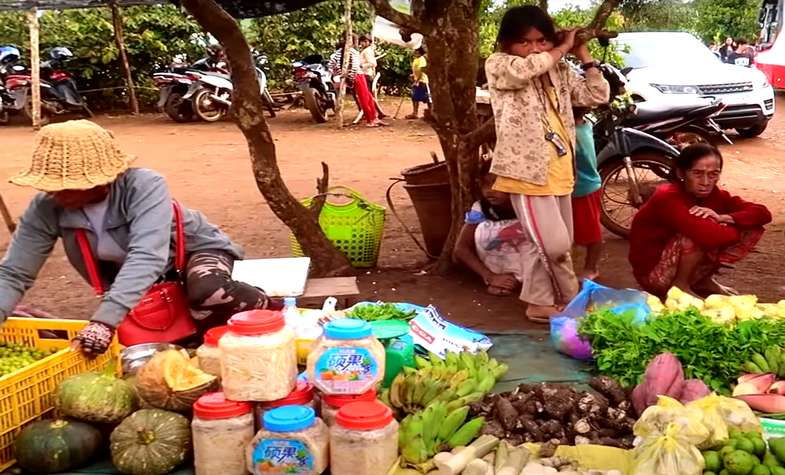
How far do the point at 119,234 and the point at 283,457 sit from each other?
4.45 feet

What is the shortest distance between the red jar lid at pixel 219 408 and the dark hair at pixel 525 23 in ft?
8.07

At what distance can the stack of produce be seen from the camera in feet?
8.09

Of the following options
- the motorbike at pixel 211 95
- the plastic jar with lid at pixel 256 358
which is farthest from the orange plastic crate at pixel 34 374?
the motorbike at pixel 211 95

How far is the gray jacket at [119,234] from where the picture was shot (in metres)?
3.20

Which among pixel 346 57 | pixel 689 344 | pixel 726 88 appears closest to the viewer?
pixel 689 344

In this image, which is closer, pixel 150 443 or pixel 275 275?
pixel 150 443

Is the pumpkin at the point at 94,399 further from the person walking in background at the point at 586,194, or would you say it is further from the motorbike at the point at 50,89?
the motorbike at the point at 50,89

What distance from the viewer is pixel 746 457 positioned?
2.49m

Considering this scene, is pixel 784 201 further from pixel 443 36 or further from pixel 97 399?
pixel 97 399

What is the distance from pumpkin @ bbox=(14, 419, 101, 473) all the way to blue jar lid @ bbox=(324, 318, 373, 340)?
0.93 m

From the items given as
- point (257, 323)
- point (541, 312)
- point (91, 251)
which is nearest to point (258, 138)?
Result: point (91, 251)

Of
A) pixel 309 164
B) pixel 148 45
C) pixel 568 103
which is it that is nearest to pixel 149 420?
pixel 568 103

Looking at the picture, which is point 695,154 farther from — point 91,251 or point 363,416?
point 91,251

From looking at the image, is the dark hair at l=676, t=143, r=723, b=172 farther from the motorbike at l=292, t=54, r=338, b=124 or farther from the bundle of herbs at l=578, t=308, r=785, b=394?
the motorbike at l=292, t=54, r=338, b=124
